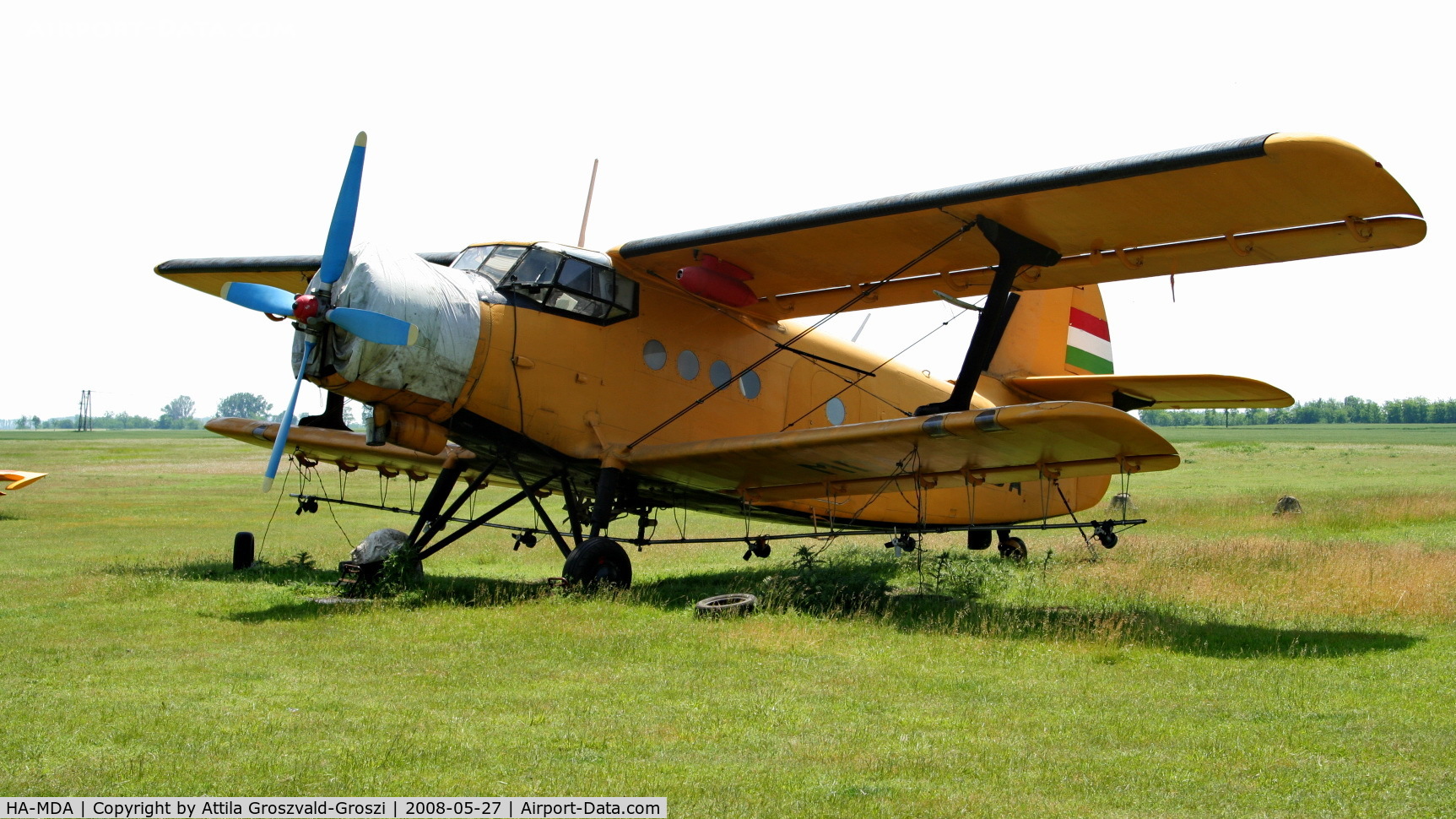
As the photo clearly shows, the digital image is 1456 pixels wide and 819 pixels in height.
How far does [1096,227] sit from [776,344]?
15.1ft

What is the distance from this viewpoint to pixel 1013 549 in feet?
61.3

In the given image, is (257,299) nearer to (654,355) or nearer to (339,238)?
(339,238)

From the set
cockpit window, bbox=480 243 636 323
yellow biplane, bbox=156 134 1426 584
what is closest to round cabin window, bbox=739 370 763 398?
yellow biplane, bbox=156 134 1426 584

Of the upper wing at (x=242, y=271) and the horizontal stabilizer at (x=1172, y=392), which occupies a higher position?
the upper wing at (x=242, y=271)

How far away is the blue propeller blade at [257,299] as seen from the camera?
1091 cm

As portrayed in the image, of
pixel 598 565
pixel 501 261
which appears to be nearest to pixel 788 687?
pixel 598 565

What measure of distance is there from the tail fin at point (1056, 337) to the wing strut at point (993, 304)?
5.58m

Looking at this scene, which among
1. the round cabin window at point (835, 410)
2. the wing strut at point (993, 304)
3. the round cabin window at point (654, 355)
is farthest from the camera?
the round cabin window at point (835, 410)

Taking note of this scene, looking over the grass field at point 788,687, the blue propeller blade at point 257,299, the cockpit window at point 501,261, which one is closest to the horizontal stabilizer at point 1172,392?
the grass field at point 788,687

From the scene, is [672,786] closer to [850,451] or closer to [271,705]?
[271,705]

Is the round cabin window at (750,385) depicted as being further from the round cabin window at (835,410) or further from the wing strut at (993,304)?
the wing strut at (993,304)

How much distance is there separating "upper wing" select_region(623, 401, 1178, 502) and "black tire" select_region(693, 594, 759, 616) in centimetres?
155

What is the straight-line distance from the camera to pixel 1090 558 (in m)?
17.6

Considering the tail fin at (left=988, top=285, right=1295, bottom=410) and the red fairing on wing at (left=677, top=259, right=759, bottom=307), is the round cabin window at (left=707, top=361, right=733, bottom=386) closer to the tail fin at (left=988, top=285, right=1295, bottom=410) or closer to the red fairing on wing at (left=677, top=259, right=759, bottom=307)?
the red fairing on wing at (left=677, top=259, right=759, bottom=307)
